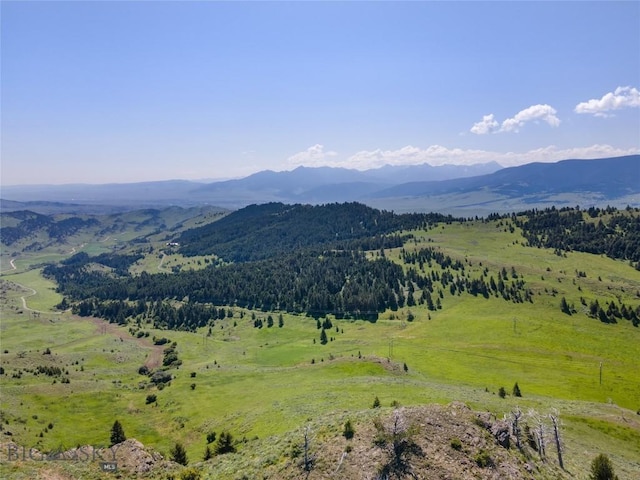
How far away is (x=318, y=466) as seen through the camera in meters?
40.9

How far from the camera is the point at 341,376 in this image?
101 meters

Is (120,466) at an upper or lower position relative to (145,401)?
upper

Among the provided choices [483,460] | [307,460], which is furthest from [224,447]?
[483,460]

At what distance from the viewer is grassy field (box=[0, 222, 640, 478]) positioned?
237ft

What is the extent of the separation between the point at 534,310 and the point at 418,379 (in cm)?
11344

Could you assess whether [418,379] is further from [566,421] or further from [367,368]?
[566,421]

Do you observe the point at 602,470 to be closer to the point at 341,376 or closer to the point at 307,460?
the point at 307,460

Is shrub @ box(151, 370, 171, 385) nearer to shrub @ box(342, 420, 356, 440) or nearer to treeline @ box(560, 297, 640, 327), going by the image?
shrub @ box(342, 420, 356, 440)

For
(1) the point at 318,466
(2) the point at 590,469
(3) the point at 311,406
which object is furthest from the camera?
(3) the point at 311,406

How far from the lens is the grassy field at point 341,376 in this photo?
7231 cm

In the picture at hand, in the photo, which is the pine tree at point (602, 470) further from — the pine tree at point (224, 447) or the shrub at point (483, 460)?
the pine tree at point (224, 447)

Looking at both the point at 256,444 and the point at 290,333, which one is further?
the point at 290,333

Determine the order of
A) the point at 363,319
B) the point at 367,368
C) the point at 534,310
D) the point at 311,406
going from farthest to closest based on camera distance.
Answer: the point at 363,319, the point at 534,310, the point at 367,368, the point at 311,406

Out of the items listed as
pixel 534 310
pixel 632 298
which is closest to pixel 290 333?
pixel 534 310
